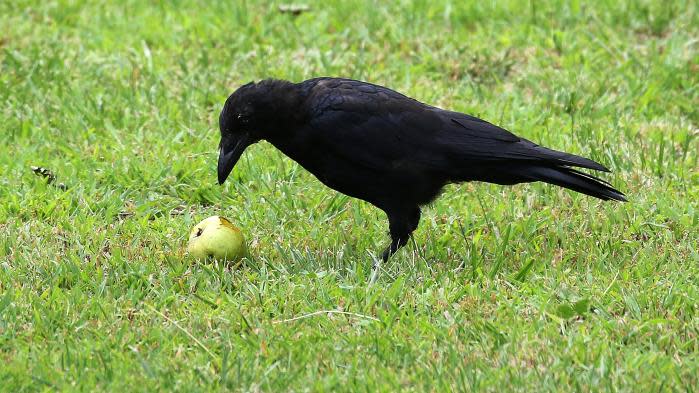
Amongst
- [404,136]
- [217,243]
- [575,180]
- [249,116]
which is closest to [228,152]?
[249,116]

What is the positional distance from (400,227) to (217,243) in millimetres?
828

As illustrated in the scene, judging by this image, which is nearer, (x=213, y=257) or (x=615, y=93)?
(x=213, y=257)

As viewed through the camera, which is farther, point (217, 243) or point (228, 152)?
point (228, 152)

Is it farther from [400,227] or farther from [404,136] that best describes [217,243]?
[404,136]

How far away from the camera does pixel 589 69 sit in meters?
7.77

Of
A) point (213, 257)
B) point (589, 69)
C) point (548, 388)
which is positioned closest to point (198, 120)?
point (213, 257)

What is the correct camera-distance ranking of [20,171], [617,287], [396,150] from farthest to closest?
[20,171] → [396,150] → [617,287]

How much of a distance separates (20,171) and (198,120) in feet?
3.92

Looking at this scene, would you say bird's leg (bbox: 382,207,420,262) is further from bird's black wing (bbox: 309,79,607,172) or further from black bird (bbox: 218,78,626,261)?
bird's black wing (bbox: 309,79,607,172)

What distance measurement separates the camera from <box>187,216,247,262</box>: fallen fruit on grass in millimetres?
5238

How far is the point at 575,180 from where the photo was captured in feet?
17.6

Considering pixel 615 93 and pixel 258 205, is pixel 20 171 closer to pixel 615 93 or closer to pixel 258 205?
pixel 258 205

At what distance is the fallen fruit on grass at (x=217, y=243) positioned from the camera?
524cm

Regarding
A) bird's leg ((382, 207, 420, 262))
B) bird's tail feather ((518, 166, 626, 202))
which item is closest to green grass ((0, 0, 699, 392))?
bird's leg ((382, 207, 420, 262))
